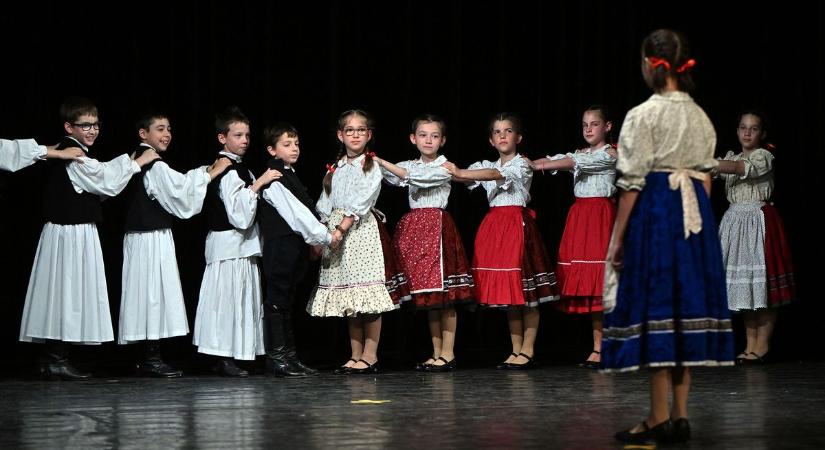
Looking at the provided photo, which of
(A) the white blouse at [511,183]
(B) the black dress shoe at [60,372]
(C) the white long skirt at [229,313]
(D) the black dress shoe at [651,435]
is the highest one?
(A) the white blouse at [511,183]

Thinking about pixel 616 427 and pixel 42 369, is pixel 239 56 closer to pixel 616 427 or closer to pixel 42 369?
pixel 42 369

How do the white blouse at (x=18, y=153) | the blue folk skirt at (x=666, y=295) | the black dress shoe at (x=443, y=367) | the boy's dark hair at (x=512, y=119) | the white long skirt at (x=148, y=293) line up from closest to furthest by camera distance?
the blue folk skirt at (x=666, y=295) → the white blouse at (x=18, y=153) → the white long skirt at (x=148, y=293) → the black dress shoe at (x=443, y=367) → the boy's dark hair at (x=512, y=119)

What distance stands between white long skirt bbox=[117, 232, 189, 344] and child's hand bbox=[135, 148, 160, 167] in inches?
12.5

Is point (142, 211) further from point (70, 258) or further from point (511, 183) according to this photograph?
point (511, 183)

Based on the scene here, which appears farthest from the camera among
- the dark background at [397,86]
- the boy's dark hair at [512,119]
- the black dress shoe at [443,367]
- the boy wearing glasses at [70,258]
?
the dark background at [397,86]

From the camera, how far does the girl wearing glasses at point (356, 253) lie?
201 inches

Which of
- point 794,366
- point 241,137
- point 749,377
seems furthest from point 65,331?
point 794,366

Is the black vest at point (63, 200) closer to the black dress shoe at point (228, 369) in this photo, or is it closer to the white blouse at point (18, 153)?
the white blouse at point (18, 153)

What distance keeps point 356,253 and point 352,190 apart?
286 mm

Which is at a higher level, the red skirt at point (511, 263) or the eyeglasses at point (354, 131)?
the eyeglasses at point (354, 131)

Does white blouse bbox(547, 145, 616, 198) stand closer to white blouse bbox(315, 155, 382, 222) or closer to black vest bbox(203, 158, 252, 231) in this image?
white blouse bbox(315, 155, 382, 222)

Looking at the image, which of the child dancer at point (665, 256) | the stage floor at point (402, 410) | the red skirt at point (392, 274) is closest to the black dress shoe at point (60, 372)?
the stage floor at point (402, 410)

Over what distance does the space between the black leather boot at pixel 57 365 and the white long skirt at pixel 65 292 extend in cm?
6

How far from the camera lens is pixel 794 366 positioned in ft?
17.4
